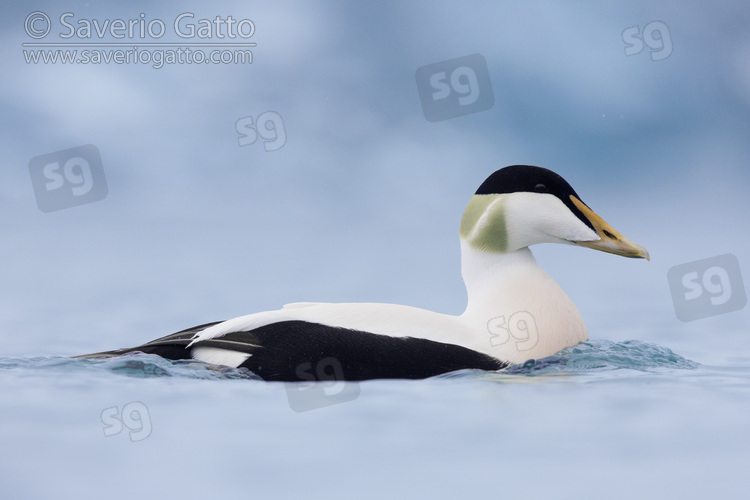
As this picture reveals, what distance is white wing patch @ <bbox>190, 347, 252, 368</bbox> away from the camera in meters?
3.98

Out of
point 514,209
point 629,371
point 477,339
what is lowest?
point 629,371

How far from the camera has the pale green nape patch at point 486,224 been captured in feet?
13.6

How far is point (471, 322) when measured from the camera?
4.05 meters

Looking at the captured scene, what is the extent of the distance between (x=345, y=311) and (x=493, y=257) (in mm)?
747

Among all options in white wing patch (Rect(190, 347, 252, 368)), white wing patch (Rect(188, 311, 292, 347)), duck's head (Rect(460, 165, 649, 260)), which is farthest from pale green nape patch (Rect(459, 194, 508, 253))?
white wing patch (Rect(190, 347, 252, 368))

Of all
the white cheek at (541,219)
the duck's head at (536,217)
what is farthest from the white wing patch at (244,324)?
the white cheek at (541,219)

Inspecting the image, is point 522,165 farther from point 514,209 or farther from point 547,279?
point 547,279

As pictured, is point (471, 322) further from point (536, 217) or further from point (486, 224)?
point (536, 217)

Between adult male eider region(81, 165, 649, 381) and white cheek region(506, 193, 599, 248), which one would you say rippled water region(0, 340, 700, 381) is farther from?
white cheek region(506, 193, 599, 248)

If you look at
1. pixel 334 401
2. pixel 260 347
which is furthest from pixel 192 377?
pixel 334 401

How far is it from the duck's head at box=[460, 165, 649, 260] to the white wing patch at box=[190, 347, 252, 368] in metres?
1.21

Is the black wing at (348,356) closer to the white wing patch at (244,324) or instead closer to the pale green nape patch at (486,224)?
the white wing patch at (244,324)

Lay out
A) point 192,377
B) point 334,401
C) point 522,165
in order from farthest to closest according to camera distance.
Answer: point 522,165 < point 192,377 < point 334,401

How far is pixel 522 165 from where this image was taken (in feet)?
13.8
